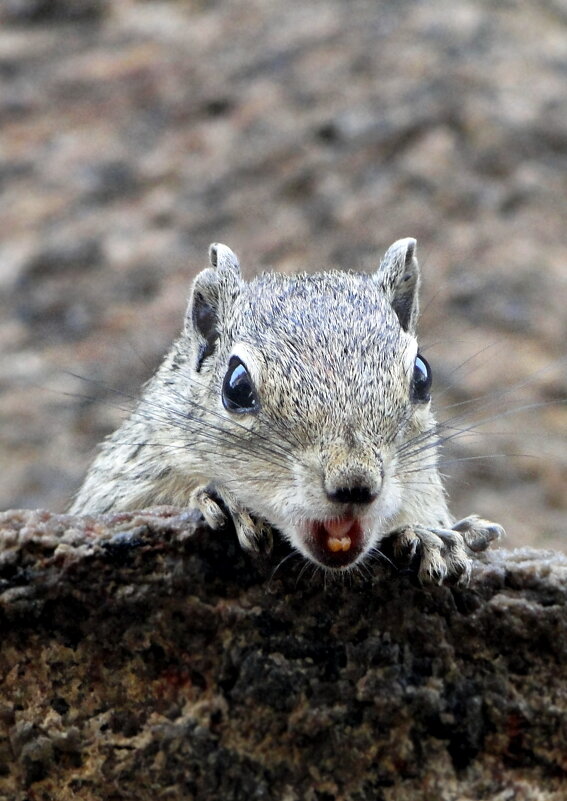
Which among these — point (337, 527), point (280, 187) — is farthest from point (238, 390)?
point (280, 187)

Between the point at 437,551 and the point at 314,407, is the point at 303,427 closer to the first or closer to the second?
the point at 314,407

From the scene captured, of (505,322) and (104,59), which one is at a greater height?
(104,59)

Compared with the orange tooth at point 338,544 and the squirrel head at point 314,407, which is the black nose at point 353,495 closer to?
the squirrel head at point 314,407

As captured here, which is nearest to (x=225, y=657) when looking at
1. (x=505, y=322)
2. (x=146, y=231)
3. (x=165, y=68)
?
(x=505, y=322)

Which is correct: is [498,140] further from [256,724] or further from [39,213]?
[256,724]

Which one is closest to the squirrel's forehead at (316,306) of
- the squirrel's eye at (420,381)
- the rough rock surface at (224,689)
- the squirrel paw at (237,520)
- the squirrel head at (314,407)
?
the squirrel head at (314,407)
